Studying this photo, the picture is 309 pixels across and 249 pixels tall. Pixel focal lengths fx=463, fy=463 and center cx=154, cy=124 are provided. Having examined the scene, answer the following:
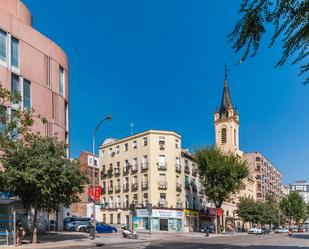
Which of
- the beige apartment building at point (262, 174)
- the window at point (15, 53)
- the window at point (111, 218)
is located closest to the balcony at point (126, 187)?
the window at point (111, 218)

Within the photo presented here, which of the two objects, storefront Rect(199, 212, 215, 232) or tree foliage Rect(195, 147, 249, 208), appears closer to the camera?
tree foliage Rect(195, 147, 249, 208)

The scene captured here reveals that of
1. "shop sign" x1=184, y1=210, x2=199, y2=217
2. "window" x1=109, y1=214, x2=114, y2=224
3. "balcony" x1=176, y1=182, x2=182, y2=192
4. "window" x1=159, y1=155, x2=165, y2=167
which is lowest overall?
"window" x1=109, y1=214, x2=114, y2=224

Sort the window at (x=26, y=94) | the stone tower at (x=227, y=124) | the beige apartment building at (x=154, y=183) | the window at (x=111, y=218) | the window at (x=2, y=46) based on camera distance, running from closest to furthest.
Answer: the window at (x=2, y=46) → the window at (x=26, y=94) → the beige apartment building at (x=154, y=183) → the window at (x=111, y=218) → the stone tower at (x=227, y=124)

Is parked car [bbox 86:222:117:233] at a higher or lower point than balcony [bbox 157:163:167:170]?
lower

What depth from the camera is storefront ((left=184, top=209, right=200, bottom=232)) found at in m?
72.8

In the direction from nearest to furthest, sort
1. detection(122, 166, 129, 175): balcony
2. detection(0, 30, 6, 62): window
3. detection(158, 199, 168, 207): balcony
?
detection(0, 30, 6, 62): window
detection(158, 199, 168, 207): balcony
detection(122, 166, 129, 175): balcony

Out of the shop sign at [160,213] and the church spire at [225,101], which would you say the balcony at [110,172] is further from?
the church spire at [225,101]

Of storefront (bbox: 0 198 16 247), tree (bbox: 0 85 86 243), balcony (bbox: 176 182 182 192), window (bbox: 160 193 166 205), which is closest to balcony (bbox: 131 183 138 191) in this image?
window (bbox: 160 193 166 205)

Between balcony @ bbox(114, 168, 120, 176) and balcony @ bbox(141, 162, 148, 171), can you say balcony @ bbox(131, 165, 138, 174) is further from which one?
balcony @ bbox(114, 168, 120, 176)

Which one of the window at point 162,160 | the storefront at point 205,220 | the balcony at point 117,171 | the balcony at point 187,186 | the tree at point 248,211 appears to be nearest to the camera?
the window at point 162,160

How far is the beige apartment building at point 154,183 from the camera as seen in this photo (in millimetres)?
69750

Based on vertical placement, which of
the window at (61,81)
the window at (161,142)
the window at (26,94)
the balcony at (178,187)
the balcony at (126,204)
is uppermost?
the window at (61,81)

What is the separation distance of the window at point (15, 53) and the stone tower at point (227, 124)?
66572 mm

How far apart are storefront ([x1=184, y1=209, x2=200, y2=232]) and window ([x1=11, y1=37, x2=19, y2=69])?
40.0 m
